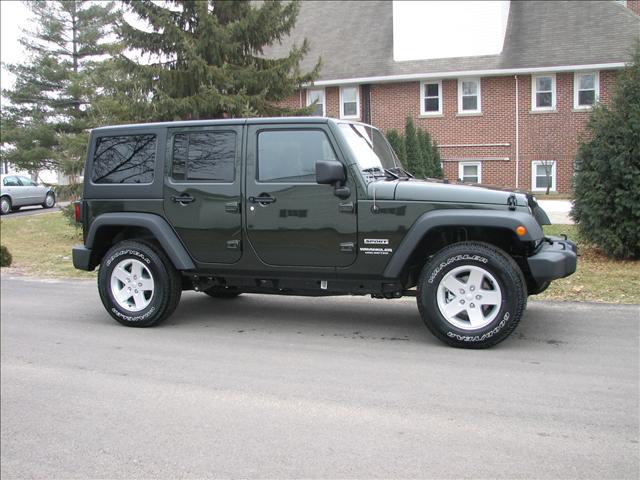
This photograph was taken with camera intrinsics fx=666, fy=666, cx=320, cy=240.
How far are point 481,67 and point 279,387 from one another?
66.6ft

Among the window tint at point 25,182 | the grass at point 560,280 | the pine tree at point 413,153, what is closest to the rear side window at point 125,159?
the grass at point 560,280

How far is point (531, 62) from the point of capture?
22500 mm

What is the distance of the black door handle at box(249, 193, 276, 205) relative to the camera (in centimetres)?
623

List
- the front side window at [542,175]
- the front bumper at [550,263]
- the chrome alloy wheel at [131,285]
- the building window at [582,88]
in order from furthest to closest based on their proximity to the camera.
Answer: the front side window at [542,175], the building window at [582,88], the chrome alloy wheel at [131,285], the front bumper at [550,263]

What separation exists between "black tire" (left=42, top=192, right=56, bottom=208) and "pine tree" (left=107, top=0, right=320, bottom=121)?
16.0 metres

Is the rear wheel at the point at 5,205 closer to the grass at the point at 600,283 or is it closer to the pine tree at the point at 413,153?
the pine tree at the point at 413,153

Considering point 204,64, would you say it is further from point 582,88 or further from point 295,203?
point 582,88

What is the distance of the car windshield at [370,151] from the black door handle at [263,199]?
883 mm

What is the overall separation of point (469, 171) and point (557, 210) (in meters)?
7.62

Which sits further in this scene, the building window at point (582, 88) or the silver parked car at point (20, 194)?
the silver parked car at point (20, 194)

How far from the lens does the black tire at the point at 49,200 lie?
28.9 metres

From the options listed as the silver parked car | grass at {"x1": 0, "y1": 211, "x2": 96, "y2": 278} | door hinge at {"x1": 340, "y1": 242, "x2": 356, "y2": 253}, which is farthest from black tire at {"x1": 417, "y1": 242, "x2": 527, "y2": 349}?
the silver parked car

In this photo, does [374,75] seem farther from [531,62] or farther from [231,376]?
[231,376]

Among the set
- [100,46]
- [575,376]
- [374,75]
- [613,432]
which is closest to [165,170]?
[575,376]
